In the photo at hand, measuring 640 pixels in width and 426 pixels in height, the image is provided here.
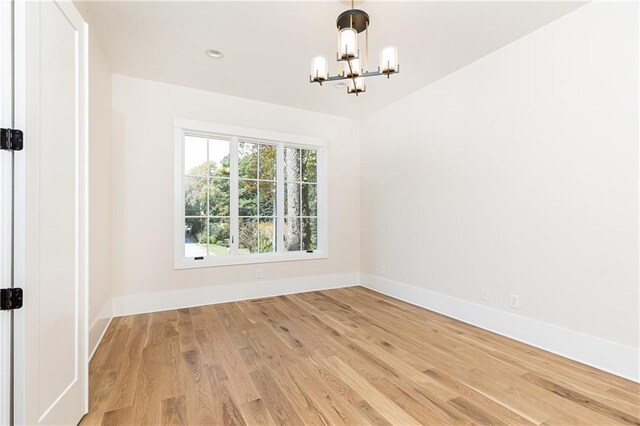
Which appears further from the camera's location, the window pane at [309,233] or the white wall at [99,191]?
the window pane at [309,233]

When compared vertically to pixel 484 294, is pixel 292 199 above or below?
above

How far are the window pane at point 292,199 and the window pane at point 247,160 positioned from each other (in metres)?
0.56

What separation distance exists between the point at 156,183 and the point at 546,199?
421 cm

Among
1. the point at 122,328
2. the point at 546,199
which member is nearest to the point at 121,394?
the point at 122,328

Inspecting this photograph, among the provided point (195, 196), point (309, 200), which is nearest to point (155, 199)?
point (195, 196)

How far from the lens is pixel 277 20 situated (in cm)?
255

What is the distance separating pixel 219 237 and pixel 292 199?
4.14ft

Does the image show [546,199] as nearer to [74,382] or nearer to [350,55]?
[350,55]

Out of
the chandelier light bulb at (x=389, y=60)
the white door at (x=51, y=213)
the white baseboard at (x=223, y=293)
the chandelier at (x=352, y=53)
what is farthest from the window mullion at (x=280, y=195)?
the white door at (x=51, y=213)

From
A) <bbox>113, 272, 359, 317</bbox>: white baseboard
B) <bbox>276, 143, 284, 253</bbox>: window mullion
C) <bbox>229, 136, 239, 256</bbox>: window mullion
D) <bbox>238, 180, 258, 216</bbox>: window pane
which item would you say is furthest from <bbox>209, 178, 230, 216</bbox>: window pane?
<bbox>113, 272, 359, 317</bbox>: white baseboard

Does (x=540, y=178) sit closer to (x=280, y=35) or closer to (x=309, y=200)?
(x=280, y=35)

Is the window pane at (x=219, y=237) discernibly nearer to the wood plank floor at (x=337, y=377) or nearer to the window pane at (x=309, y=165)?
the wood plank floor at (x=337, y=377)

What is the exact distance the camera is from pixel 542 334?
2623mm

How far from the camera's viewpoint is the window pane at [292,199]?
466 centimetres
